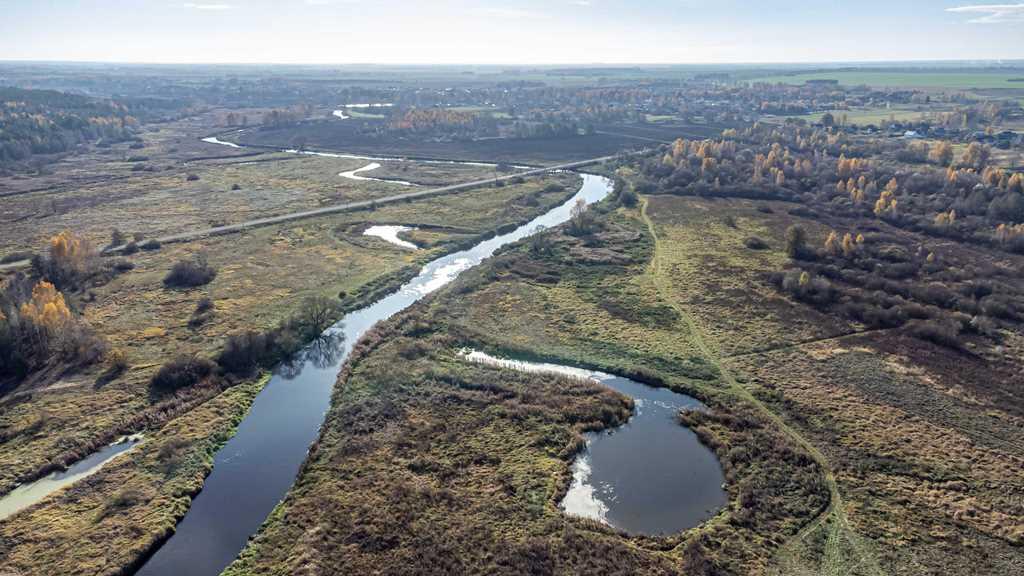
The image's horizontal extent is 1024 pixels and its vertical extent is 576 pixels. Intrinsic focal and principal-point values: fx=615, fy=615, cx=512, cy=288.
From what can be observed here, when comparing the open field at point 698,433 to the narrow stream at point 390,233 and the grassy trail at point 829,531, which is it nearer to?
the grassy trail at point 829,531

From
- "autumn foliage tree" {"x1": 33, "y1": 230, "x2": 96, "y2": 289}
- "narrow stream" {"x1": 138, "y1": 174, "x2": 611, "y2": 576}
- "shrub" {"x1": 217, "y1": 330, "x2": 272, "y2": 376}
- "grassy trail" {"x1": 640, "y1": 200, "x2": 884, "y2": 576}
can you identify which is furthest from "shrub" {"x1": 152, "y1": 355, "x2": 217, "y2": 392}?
"grassy trail" {"x1": 640, "y1": 200, "x2": 884, "y2": 576}

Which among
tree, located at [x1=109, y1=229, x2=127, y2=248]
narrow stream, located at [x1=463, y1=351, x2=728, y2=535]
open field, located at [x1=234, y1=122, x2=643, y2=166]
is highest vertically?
open field, located at [x1=234, y1=122, x2=643, y2=166]

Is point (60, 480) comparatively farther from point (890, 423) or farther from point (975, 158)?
point (975, 158)

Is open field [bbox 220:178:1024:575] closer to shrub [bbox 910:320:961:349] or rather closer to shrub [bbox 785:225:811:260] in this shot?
shrub [bbox 910:320:961:349]

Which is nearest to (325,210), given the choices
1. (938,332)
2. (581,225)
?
(581,225)

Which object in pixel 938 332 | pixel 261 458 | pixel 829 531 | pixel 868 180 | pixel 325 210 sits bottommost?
pixel 261 458
